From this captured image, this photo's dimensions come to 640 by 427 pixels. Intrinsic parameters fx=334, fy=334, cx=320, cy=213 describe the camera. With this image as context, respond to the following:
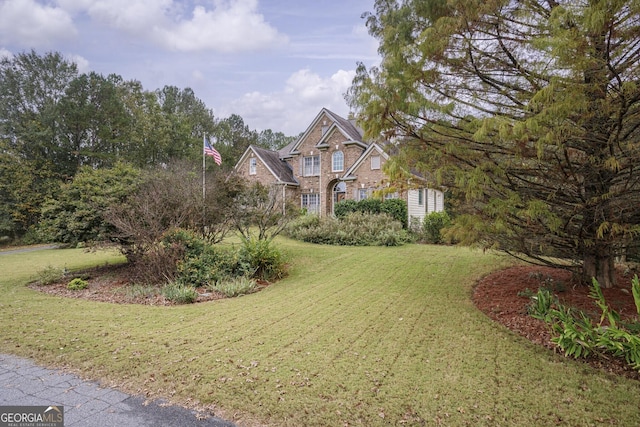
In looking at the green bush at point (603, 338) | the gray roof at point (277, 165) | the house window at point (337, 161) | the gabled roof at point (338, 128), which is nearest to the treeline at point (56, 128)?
the gray roof at point (277, 165)

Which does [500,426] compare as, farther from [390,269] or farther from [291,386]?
[390,269]

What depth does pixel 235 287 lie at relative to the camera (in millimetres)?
7562

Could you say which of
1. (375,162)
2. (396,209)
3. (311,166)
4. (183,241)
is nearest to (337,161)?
(311,166)

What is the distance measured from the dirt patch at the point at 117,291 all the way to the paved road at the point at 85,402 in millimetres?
3191

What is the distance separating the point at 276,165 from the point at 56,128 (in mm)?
16379

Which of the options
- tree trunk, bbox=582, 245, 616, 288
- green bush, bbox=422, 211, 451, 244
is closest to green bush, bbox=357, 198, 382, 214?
green bush, bbox=422, 211, 451, 244

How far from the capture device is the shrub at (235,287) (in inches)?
293

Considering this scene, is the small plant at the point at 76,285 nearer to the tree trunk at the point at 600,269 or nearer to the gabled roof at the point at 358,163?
the tree trunk at the point at 600,269

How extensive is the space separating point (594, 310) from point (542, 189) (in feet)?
6.81

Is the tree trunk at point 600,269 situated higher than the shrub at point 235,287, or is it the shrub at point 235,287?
the tree trunk at point 600,269

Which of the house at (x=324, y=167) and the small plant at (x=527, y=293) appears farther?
the house at (x=324, y=167)

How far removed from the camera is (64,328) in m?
5.09

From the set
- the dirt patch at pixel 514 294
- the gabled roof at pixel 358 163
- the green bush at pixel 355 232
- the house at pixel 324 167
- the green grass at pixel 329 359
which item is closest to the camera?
the green grass at pixel 329 359

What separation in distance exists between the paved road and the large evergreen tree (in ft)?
13.4
